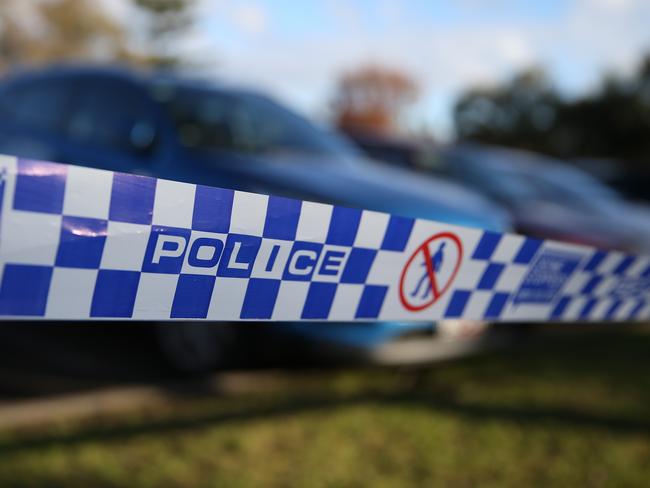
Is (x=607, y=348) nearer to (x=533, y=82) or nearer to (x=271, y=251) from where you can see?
(x=271, y=251)

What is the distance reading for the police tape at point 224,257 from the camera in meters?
0.96

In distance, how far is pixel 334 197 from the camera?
292cm

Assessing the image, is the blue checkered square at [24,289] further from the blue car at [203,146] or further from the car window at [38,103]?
the car window at [38,103]

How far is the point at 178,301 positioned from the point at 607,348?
404 cm

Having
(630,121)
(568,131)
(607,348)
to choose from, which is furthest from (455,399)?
(568,131)

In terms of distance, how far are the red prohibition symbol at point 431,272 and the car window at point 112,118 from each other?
2.32 meters

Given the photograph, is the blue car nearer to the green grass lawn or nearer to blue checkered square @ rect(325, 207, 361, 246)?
the green grass lawn

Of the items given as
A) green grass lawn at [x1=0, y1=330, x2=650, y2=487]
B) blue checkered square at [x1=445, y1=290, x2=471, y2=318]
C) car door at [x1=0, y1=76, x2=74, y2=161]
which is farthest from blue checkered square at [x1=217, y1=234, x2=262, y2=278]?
car door at [x1=0, y1=76, x2=74, y2=161]

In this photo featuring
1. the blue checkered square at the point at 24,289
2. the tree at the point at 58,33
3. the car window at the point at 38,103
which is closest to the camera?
the blue checkered square at the point at 24,289

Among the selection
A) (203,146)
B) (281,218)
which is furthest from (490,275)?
(203,146)

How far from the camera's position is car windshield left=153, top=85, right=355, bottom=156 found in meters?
3.52

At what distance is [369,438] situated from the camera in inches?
110

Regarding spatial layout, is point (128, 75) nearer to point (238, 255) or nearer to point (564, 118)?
point (238, 255)

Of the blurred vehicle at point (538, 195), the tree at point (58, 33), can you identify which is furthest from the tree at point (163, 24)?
the blurred vehicle at point (538, 195)
